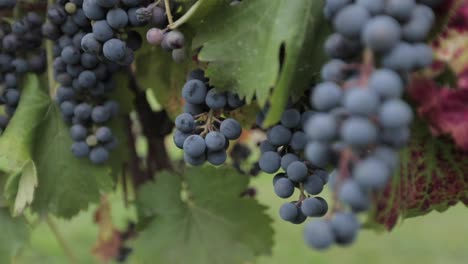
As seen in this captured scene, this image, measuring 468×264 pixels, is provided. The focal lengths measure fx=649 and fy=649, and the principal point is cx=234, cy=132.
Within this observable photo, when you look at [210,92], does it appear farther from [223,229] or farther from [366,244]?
[366,244]

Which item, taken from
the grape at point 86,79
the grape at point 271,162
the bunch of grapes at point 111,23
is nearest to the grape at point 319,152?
the grape at point 271,162

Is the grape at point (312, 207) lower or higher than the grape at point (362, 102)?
lower

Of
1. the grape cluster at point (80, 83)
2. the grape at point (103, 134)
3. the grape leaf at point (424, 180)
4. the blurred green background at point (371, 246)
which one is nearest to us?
the grape leaf at point (424, 180)

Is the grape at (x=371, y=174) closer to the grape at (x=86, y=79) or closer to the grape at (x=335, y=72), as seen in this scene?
the grape at (x=335, y=72)

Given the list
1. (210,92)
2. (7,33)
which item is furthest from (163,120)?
(210,92)

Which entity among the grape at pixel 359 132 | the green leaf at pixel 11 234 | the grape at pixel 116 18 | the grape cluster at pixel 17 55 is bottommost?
the green leaf at pixel 11 234

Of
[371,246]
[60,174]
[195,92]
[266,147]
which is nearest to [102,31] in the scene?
[195,92]

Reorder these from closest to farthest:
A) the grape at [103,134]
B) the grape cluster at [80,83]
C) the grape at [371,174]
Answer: the grape at [371,174]
the grape cluster at [80,83]
the grape at [103,134]
